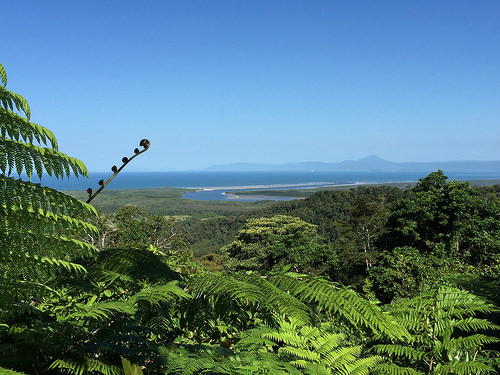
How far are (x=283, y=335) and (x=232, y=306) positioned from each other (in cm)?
34

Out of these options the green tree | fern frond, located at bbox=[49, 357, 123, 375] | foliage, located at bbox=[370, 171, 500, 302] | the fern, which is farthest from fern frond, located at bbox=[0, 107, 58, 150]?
foliage, located at bbox=[370, 171, 500, 302]

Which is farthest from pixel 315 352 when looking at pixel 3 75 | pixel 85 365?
pixel 3 75

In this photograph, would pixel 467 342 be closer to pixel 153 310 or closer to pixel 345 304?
pixel 345 304

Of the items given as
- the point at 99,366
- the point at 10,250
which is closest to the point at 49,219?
the point at 10,250

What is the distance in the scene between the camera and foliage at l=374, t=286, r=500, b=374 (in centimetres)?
155

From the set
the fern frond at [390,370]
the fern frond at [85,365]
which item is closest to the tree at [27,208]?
the fern frond at [85,365]

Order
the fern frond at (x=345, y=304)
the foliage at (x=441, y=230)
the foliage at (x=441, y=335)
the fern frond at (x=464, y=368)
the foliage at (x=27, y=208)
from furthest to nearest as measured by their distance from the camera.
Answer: the foliage at (x=441, y=230)
the foliage at (x=441, y=335)
the fern frond at (x=464, y=368)
the fern frond at (x=345, y=304)
the foliage at (x=27, y=208)

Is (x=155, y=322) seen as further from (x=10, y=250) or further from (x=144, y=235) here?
(x=144, y=235)

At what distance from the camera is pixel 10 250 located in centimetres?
118

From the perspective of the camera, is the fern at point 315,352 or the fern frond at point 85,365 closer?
the fern frond at point 85,365

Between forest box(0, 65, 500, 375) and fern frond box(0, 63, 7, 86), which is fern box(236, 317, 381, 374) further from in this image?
fern frond box(0, 63, 7, 86)

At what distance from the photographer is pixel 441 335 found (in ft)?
5.51

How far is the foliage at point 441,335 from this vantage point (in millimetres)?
1549

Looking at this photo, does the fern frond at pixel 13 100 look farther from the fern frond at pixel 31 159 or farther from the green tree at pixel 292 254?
the green tree at pixel 292 254
